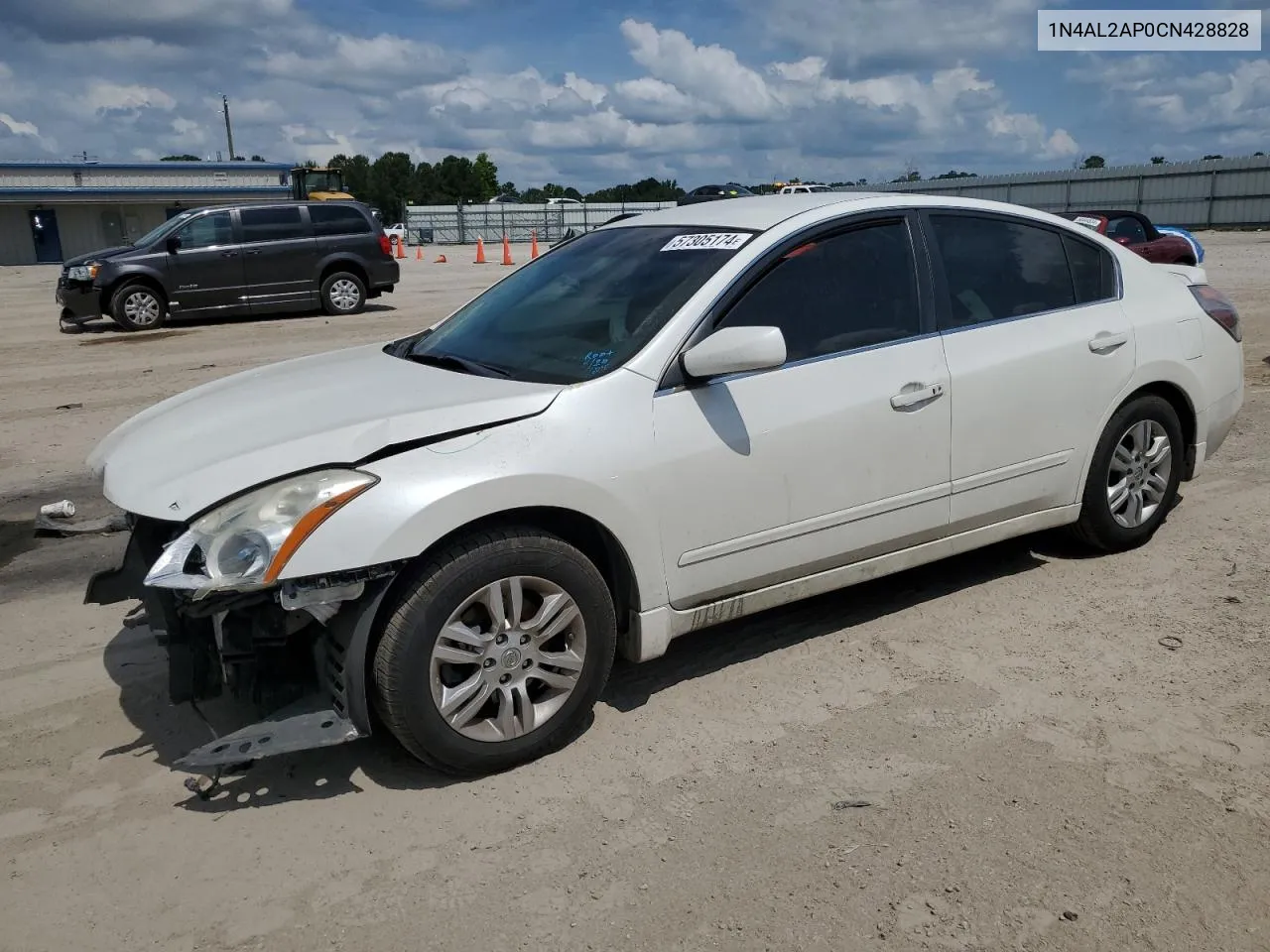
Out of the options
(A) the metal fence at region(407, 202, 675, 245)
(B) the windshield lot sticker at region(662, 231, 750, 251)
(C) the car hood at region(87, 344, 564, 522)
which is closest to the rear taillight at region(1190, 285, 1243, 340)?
(B) the windshield lot sticker at region(662, 231, 750, 251)

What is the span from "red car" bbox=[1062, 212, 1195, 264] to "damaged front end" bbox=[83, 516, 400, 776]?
15552 mm

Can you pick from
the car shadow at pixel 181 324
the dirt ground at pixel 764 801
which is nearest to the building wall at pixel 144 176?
the car shadow at pixel 181 324

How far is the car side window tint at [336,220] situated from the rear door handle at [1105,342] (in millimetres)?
14254

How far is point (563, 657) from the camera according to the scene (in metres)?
3.36

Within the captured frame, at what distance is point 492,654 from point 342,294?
1473cm

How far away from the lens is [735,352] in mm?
3465

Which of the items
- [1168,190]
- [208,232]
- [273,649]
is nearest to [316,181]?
[208,232]

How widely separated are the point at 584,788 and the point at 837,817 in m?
0.76

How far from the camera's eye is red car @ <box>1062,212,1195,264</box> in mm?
16234

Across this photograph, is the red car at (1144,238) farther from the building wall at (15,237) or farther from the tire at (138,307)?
the building wall at (15,237)

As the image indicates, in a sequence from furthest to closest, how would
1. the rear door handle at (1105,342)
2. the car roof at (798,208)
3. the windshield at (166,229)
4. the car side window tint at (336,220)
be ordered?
1. the car side window tint at (336,220)
2. the windshield at (166,229)
3. the rear door handle at (1105,342)
4. the car roof at (798,208)

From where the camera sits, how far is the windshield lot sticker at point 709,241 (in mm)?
3947

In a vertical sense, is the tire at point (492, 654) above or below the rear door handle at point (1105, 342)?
below

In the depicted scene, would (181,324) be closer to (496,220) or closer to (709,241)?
(709,241)
